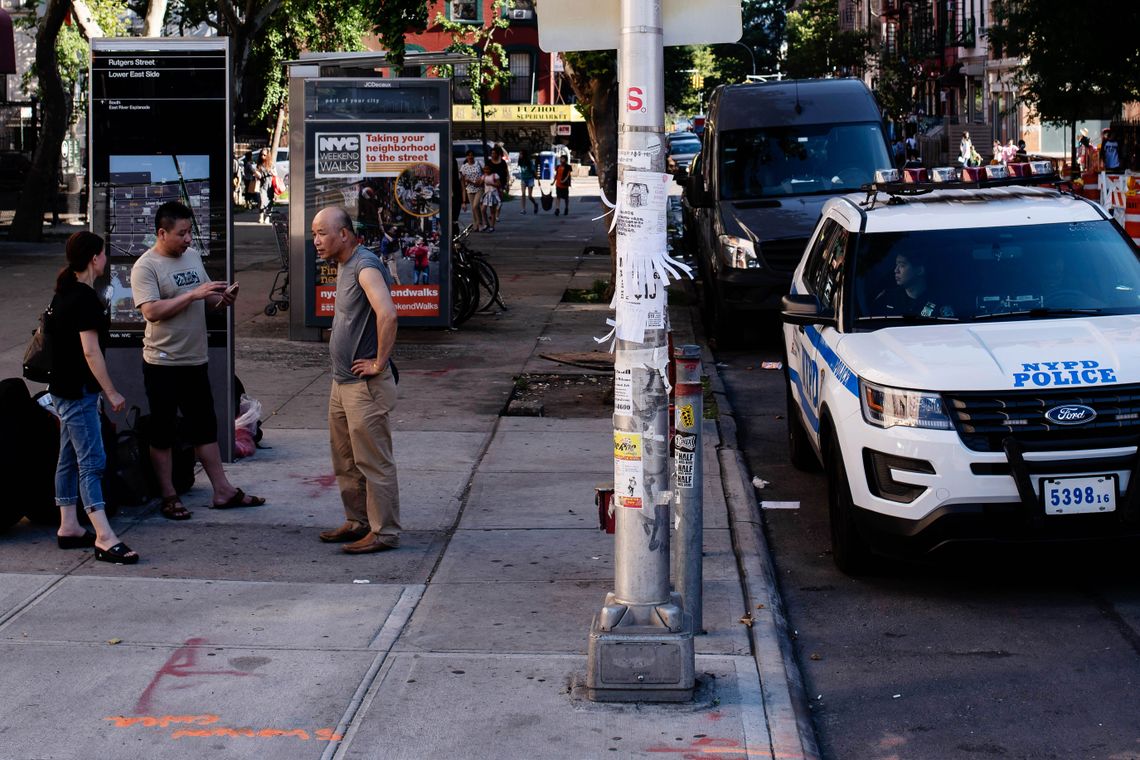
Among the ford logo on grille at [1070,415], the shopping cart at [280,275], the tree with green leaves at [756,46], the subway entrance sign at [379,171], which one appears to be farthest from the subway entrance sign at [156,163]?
the tree with green leaves at [756,46]

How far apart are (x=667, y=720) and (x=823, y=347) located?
10.4 ft

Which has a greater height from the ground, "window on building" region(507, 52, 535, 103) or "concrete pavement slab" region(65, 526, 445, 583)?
"window on building" region(507, 52, 535, 103)

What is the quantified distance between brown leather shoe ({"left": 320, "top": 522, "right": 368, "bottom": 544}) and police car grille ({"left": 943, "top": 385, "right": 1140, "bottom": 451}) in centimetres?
316

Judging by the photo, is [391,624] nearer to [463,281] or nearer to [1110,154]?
[463,281]

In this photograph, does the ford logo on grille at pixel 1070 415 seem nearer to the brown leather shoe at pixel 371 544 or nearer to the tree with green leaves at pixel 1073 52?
the brown leather shoe at pixel 371 544

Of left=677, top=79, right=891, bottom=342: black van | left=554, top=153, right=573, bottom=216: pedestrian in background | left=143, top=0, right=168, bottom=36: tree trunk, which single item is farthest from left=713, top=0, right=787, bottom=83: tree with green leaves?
left=677, top=79, right=891, bottom=342: black van

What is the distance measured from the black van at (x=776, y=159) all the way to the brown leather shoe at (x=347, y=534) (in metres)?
7.71

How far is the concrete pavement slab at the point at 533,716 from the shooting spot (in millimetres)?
4980

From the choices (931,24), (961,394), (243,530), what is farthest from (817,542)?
(931,24)

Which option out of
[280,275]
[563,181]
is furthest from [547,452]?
[563,181]

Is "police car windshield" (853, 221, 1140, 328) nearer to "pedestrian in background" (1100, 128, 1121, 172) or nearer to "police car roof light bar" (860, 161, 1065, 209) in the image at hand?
"police car roof light bar" (860, 161, 1065, 209)

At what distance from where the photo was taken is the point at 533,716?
5258 millimetres

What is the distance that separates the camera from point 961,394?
21.2 feet

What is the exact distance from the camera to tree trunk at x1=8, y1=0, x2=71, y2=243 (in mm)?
25578
